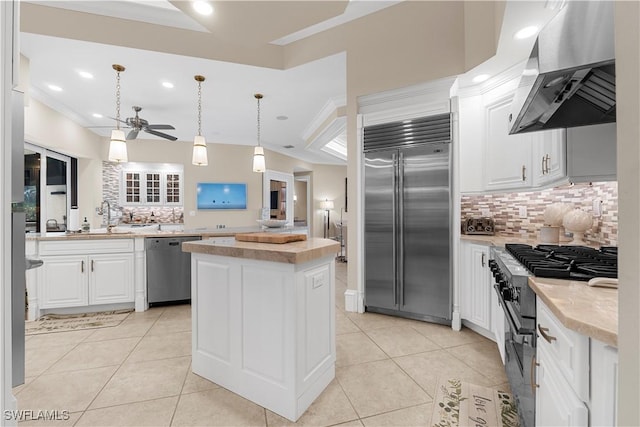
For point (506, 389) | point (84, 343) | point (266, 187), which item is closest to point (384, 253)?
point (506, 389)

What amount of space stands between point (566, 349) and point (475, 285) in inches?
77.7

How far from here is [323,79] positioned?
3.98 metres

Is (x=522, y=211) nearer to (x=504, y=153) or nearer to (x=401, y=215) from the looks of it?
(x=504, y=153)

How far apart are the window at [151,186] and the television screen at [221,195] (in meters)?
0.48

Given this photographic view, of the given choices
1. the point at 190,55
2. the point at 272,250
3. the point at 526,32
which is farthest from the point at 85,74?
the point at 526,32

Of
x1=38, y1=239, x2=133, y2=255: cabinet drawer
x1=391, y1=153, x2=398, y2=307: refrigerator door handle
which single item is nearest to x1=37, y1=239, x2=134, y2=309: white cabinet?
x1=38, y1=239, x2=133, y2=255: cabinet drawer

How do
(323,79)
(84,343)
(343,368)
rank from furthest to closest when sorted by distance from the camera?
1. (323,79)
2. (84,343)
3. (343,368)

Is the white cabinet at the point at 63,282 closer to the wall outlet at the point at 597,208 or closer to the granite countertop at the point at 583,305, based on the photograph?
the granite countertop at the point at 583,305

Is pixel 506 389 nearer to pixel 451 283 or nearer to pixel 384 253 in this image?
pixel 451 283

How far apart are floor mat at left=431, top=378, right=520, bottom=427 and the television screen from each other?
6.15 metres

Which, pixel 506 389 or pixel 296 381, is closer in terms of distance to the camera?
pixel 296 381

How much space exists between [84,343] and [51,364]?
14.5 inches

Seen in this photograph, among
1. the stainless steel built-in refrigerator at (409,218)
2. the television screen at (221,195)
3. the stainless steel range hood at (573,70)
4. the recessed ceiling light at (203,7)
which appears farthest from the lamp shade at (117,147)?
the stainless steel range hood at (573,70)

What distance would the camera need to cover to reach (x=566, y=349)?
868mm
